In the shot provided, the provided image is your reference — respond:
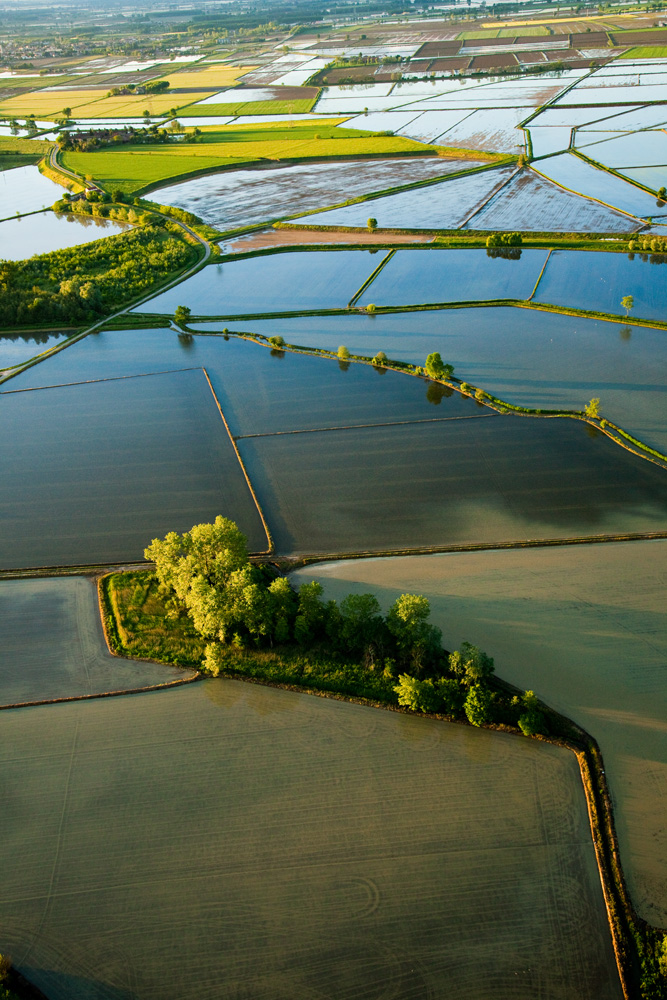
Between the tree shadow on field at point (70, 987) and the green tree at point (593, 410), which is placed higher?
the green tree at point (593, 410)

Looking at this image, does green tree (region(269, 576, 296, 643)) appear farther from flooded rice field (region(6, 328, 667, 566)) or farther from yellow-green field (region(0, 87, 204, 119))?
yellow-green field (region(0, 87, 204, 119))

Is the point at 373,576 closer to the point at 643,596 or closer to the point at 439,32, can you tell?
the point at 643,596

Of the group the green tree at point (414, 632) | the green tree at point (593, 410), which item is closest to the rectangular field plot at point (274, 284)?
the green tree at point (593, 410)

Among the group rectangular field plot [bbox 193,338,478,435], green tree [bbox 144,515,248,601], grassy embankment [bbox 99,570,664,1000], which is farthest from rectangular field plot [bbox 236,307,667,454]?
grassy embankment [bbox 99,570,664,1000]

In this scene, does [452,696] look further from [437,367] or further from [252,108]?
[252,108]

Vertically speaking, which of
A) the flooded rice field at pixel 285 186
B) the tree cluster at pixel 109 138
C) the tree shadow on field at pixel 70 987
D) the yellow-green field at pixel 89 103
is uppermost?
the yellow-green field at pixel 89 103

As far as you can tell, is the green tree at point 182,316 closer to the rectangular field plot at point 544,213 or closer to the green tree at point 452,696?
the rectangular field plot at point 544,213

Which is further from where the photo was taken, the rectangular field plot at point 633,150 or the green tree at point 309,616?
the rectangular field plot at point 633,150
